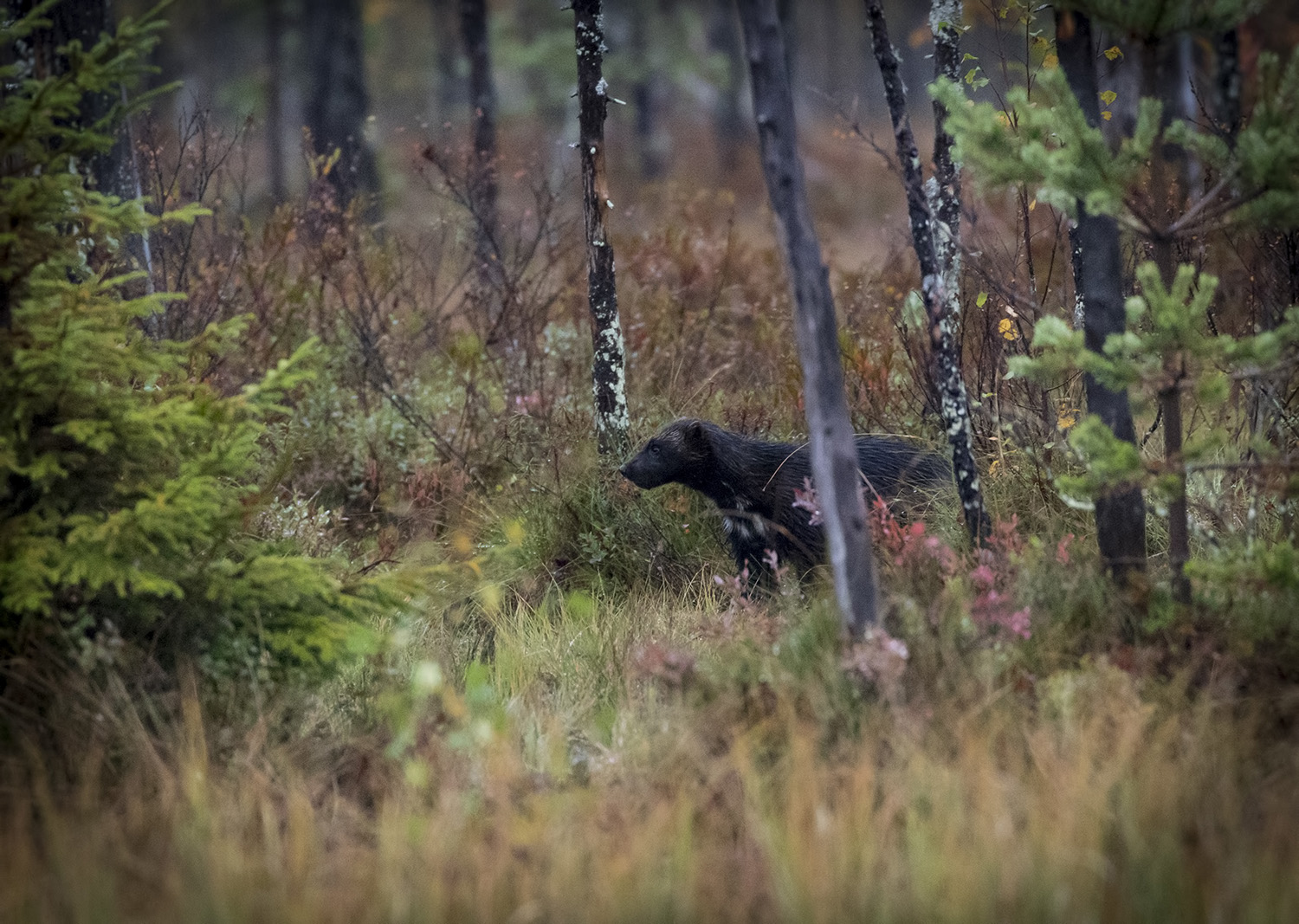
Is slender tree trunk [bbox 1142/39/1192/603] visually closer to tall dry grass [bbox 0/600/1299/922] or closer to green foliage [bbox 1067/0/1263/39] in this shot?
green foliage [bbox 1067/0/1263/39]

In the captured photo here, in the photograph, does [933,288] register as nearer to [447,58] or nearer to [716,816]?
[716,816]

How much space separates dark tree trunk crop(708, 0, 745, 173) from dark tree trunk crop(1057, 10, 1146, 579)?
79.8 ft

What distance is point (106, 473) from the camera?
148 inches

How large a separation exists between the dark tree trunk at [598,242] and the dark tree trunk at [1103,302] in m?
3.30

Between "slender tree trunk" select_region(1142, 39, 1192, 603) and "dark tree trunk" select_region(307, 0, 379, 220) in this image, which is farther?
"dark tree trunk" select_region(307, 0, 379, 220)

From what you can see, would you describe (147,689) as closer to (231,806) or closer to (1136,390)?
(231,806)

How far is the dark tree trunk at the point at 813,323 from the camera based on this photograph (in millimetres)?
3791

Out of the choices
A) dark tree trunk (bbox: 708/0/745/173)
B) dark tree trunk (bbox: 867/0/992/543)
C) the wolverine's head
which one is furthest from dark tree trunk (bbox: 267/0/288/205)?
dark tree trunk (bbox: 867/0/992/543)

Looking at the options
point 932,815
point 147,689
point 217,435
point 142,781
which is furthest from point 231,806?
point 932,815

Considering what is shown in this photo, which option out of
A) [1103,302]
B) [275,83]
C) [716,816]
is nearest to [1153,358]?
[1103,302]

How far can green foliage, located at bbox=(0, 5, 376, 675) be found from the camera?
3.48 meters

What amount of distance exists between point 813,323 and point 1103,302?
1.34m

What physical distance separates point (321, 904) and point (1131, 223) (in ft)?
11.8

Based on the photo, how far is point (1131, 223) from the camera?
4125 millimetres
